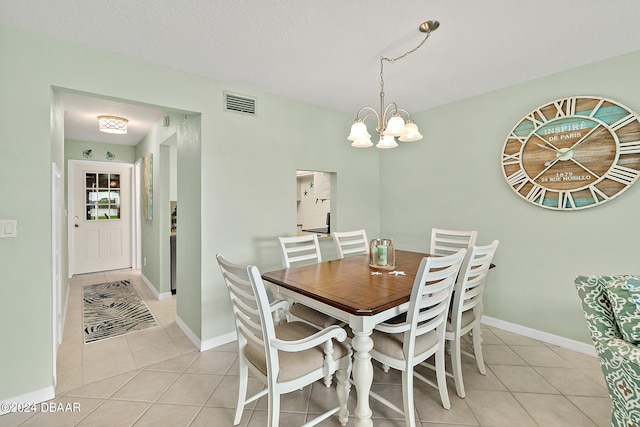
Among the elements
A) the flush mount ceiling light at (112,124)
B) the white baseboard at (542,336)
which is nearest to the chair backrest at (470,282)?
the white baseboard at (542,336)

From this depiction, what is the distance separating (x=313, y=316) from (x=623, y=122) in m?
2.82

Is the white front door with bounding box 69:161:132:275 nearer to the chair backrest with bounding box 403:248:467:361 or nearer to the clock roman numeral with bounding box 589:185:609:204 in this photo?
the chair backrest with bounding box 403:248:467:361

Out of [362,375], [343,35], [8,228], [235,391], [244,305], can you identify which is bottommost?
[235,391]

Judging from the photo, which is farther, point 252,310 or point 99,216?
point 99,216

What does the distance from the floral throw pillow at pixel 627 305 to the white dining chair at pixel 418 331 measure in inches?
24.6

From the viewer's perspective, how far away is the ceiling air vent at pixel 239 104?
2713mm

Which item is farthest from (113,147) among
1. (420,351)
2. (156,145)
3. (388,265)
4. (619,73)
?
(619,73)

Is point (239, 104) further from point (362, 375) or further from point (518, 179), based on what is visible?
point (518, 179)

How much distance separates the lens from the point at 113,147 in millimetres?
5277

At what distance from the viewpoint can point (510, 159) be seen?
2.86 m

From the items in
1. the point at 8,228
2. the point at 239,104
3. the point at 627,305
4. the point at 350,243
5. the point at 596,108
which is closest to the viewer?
the point at 627,305

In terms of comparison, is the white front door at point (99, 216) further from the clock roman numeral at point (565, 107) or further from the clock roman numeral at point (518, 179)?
the clock roman numeral at point (565, 107)

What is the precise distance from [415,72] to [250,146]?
1661mm

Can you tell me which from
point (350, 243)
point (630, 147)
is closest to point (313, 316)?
point (350, 243)
